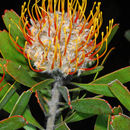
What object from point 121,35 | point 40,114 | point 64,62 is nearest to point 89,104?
point 64,62

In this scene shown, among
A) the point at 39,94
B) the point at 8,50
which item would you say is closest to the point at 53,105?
the point at 39,94

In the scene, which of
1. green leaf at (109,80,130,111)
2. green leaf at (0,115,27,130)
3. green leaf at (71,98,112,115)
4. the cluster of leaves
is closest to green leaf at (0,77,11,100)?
the cluster of leaves

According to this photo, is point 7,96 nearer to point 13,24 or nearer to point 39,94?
point 39,94

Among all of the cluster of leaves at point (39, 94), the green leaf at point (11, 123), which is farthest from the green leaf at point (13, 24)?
the green leaf at point (11, 123)

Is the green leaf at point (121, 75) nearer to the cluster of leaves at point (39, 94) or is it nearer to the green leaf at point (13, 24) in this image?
the cluster of leaves at point (39, 94)

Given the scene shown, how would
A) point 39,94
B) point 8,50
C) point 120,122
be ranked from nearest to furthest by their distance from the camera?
point 120,122, point 39,94, point 8,50

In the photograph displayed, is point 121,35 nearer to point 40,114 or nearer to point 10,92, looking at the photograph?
point 40,114

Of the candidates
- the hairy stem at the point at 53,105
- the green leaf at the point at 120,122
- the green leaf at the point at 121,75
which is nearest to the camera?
the green leaf at the point at 120,122
